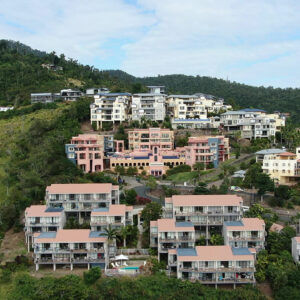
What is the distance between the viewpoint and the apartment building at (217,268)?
91.2ft

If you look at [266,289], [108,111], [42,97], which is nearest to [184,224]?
[266,289]

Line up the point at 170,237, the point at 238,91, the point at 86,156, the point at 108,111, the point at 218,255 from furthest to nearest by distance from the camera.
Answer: the point at 238,91 → the point at 108,111 → the point at 86,156 → the point at 170,237 → the point at 218,255

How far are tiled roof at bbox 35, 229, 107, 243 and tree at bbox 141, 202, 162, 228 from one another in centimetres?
453

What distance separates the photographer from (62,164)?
43.8 m

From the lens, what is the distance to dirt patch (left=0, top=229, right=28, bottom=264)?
103 feet

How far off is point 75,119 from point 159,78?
75.3 m

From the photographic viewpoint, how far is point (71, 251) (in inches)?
1172

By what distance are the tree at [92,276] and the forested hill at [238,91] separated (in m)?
58.2

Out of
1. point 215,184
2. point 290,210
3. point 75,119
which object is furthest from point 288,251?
point 75,119

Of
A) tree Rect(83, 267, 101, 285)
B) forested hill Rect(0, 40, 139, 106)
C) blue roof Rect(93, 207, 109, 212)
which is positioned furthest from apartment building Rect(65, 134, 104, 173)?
Answer: forested hill Rect(0, 40, 139, 106)

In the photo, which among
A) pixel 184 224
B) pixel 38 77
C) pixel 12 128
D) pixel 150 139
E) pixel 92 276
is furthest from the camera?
pixel 38 77

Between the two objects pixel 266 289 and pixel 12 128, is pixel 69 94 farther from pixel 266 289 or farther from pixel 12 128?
pixel 266 289

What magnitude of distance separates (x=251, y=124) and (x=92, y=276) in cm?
3889

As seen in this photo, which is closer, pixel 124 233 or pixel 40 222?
pixel 124 233
